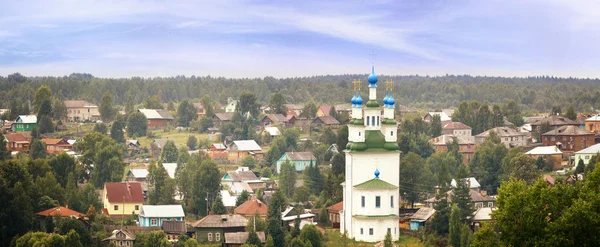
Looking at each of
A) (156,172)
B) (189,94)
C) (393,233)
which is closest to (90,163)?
(156,172)

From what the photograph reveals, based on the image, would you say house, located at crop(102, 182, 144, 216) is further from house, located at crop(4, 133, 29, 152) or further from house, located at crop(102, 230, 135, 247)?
house, located at crop(4, 133, 29, 152)

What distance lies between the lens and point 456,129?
77188 millimetres

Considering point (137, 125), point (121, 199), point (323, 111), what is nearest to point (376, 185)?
point (121, 199)

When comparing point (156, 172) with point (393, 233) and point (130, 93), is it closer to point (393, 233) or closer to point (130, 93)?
point (393, 233)

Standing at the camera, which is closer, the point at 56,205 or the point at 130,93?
the point at 56,205

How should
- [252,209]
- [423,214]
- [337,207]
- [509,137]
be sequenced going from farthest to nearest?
[509,137] → [252,209] → [337,207] → [423,214]

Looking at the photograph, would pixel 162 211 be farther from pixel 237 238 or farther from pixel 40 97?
pixel 40 97

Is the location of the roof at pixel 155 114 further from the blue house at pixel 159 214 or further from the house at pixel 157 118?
the blue house at pixel 159 214

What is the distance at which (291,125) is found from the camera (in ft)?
282

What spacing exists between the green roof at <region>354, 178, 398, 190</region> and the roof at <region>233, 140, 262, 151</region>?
91.3ft

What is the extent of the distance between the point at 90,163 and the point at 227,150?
13958 millimetres

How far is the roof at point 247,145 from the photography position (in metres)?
71.8

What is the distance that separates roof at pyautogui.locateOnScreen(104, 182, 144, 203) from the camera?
2021 inches

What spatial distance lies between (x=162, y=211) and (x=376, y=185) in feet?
31.8
